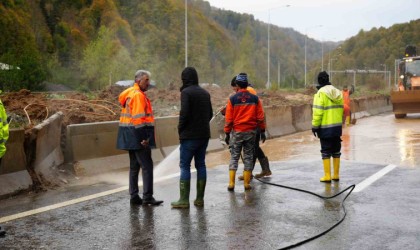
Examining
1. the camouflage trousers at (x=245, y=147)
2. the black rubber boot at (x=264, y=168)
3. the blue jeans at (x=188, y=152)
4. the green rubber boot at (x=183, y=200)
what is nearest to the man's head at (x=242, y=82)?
the camouflage trousers at (x=245, y=147)

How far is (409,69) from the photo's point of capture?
94.0 feet

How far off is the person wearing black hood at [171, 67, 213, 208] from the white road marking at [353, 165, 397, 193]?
2.71m

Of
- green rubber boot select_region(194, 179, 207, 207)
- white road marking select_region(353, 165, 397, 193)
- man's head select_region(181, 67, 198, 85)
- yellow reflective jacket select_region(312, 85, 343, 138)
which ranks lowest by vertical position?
white road marking select_region(353, 165, 397, 193)

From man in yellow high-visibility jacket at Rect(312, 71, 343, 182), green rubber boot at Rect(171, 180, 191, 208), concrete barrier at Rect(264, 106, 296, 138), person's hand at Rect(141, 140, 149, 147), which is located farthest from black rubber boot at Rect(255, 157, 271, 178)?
concrete barrier at Rect(264, 106, 296, 138)

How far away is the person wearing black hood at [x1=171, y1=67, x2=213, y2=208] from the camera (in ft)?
25.1

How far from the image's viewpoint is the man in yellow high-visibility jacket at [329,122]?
973 centimetres

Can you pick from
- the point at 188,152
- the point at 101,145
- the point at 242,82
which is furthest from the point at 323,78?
the point at 101,145

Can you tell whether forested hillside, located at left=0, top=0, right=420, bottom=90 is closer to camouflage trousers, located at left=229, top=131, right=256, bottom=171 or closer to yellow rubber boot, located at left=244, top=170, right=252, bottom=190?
camouflage trousers, located at left=229, top=131, right=256, bottom=171

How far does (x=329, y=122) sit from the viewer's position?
9750mm

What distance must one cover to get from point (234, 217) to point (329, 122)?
3.50 meters

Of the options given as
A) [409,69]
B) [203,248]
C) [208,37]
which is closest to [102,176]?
[203,248]

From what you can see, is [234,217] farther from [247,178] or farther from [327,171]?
→ [327,171]

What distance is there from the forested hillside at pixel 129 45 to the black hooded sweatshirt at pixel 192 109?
23435mm

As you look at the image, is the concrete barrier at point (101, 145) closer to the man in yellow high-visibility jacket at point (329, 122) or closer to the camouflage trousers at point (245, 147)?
the camouflage trousers at point (245, 147)
